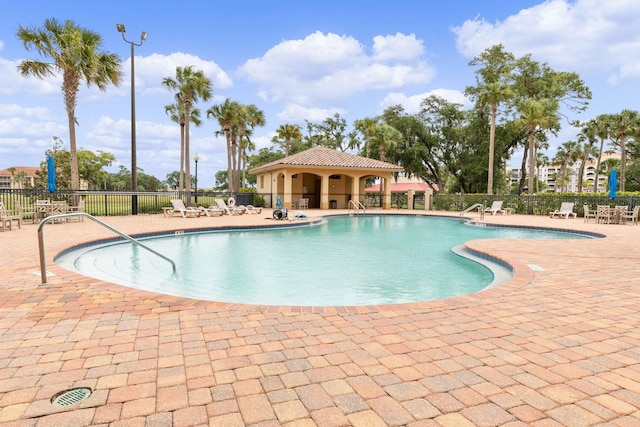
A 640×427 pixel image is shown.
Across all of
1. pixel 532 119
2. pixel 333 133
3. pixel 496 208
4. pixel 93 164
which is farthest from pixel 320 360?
pixel 93 164

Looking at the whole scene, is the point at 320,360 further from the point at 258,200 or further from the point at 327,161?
the point at 258,200

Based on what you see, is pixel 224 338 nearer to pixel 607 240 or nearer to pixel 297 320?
pixel 297 320

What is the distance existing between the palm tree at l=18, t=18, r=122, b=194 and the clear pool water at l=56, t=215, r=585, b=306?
8.83m

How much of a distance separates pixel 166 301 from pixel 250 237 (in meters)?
7.98

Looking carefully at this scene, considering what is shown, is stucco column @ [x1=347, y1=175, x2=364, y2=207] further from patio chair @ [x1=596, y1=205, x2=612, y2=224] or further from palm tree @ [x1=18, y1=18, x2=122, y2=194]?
palm tree @ [x1=18, y1=18, x2=122, y2=194]

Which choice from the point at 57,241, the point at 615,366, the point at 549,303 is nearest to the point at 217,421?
the point at 615,366

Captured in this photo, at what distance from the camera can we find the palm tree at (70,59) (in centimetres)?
1427

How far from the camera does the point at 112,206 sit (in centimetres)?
1905

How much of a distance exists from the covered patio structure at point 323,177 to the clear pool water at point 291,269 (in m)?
13.1

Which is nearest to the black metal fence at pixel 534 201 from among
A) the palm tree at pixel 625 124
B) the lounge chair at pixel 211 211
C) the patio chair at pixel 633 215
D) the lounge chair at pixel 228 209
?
the patio chair at pixel 633 215

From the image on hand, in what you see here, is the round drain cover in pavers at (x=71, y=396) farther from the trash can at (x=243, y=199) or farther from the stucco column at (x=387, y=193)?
the stucco column at (x=387, y=193)

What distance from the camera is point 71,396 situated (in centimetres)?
219

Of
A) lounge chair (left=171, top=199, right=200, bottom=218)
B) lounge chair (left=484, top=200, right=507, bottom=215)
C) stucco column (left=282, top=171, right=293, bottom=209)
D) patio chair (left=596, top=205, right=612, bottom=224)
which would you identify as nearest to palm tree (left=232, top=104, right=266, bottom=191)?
stucco column (left=282, top=171, right=293, bottom=209)

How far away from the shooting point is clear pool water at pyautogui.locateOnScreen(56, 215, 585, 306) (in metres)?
5.81
